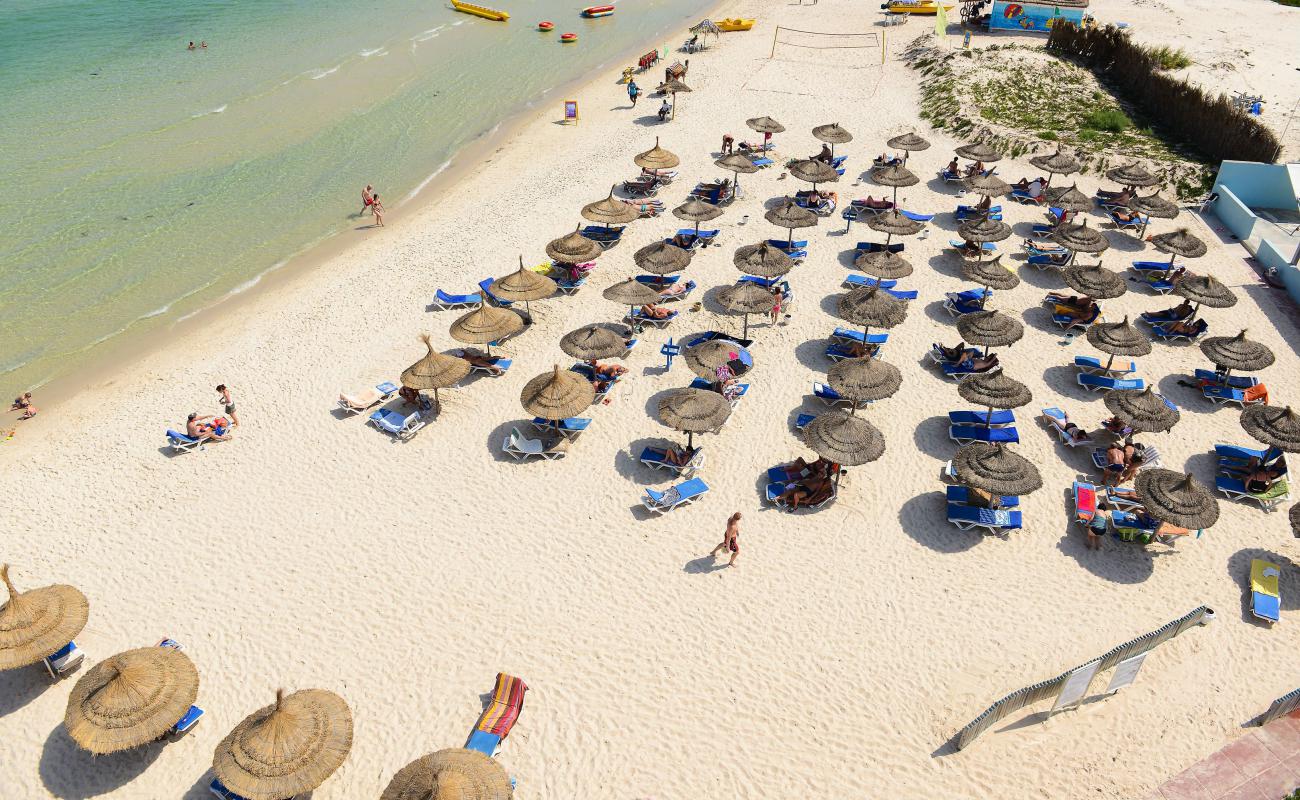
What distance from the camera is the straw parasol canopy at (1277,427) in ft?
47.1

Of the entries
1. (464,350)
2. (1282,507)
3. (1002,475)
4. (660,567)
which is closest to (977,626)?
(1002,475)

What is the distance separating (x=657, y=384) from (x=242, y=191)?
22.8 meters

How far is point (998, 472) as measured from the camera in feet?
45.7

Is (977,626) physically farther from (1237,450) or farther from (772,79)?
(772,79)

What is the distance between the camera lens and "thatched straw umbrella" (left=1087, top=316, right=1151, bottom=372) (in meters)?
17.3

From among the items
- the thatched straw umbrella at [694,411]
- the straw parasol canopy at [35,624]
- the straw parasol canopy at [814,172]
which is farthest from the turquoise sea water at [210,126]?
the thatched straw umbrella at [694,411]

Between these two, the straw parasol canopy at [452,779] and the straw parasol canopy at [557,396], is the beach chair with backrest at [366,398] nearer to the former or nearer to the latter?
the straw parasol canopy at [557,396]

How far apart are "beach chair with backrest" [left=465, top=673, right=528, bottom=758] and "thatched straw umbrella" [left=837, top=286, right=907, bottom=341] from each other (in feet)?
37.9

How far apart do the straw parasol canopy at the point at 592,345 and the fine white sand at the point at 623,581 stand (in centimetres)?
124

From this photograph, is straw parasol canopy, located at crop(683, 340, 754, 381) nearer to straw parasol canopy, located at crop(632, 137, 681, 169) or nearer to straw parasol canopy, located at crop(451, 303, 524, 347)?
straw parasol canopy, located at crop(451, 303, 524, 347)

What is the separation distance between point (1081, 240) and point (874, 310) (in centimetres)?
830

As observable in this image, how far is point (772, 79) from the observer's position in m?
40.2

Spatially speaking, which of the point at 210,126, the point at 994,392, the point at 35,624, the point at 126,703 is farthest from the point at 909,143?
the point at 210,126

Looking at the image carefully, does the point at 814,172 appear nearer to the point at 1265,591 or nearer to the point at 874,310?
the point at 874,310
